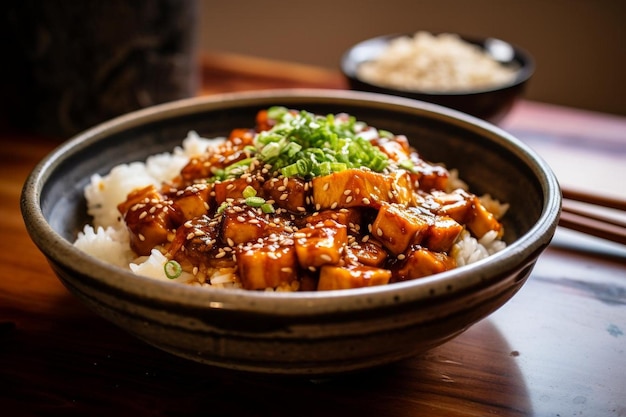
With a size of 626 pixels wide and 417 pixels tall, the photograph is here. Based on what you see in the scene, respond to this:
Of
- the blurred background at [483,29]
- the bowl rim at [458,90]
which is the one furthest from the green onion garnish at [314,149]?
the blurred background at [483,29]

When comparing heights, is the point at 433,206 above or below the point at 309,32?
above

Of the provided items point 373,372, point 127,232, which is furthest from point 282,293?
point 127,232

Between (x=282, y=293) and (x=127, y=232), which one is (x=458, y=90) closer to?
(x=127, y=232)

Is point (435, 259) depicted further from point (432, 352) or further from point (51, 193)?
point (51, 193)

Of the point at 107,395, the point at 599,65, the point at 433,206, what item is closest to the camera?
the point at 107,395

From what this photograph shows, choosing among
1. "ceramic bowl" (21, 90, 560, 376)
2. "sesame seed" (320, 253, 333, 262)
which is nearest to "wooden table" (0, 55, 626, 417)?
"ceramic bowl" (21, 90, 560, 376)

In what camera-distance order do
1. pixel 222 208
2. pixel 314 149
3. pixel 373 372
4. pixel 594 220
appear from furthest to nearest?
pixel 594 220 → pixel 314 149 → pixel 222 208 → pixel 373 372

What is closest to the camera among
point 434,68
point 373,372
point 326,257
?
point 326,257

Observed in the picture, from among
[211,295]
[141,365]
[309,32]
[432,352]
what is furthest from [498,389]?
[309,32]
